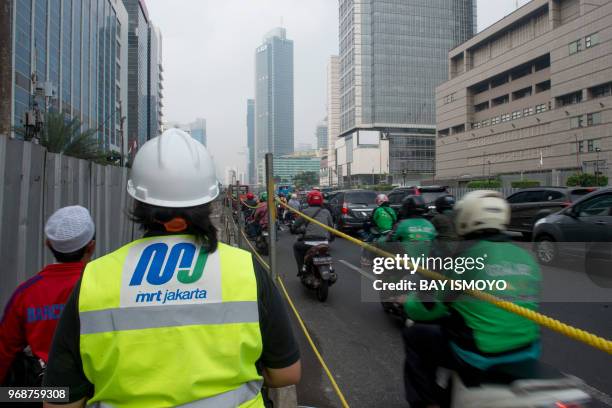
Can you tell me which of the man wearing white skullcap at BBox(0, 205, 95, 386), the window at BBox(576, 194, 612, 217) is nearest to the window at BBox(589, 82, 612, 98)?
the window at BBox(576, 194, 612, 217)

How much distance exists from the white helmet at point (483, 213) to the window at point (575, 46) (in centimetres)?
5743

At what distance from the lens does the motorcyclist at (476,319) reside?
→ 6.81 ft

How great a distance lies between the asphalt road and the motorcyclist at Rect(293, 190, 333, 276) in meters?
0.80

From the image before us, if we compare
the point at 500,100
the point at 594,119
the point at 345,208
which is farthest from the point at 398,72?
the point at 345,208

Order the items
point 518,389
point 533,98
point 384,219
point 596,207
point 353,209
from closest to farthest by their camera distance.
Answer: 1. point 518,389
2. point 384,219
3. point 596,207
4. point 353,209
5. point 533,98

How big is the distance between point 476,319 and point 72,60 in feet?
212

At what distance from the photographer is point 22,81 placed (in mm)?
42219

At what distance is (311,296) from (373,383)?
11.3ft

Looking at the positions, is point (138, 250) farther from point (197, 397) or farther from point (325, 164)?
point (325, 164)

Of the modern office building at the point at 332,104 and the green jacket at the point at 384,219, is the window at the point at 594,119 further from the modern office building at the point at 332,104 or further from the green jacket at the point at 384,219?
the modern office building at the point at 332,104

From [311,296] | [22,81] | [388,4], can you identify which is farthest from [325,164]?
[311,296]

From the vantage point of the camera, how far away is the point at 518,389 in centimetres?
184

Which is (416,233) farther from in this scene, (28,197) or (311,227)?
(28,197)

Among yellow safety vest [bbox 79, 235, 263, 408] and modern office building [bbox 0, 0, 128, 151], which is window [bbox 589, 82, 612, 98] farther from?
yellow safety vest [bbox 79, 235, 263, 408]
